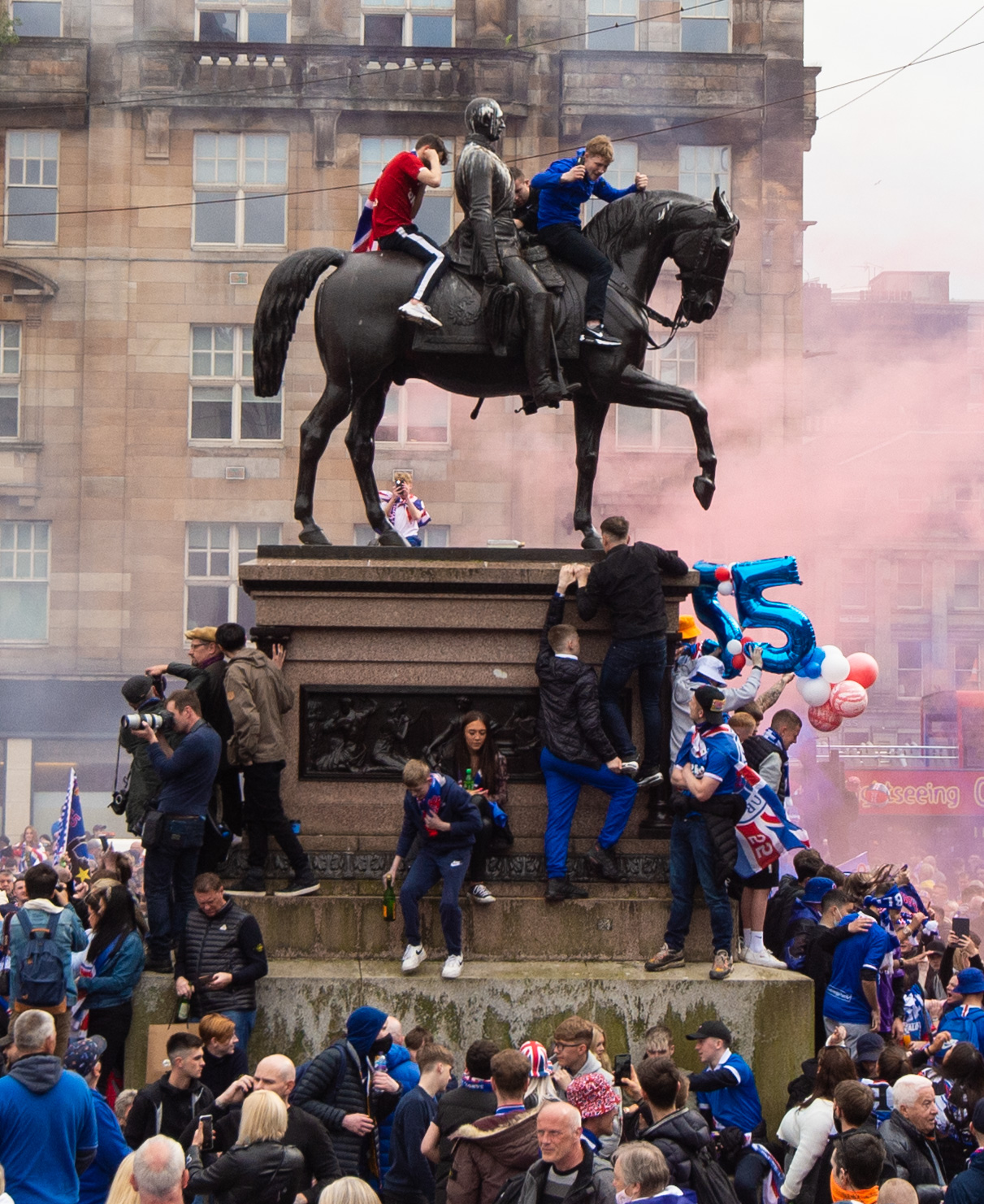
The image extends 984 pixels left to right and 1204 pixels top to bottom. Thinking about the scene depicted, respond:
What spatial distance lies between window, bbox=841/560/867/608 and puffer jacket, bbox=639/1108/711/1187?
168ft

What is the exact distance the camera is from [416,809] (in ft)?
35.8

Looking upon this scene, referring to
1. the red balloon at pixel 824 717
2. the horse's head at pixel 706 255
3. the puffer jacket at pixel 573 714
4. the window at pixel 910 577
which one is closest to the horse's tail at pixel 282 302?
the horse's head at pixel 706 255

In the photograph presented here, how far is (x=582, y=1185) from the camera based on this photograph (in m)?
6.97

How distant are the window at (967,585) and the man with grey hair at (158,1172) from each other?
58.2 m

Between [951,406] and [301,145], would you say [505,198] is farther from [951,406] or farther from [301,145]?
[951,406]

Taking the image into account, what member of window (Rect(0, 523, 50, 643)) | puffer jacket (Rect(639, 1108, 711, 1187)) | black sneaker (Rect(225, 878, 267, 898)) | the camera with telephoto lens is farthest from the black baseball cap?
window (Rect(0, 523, 50, 643))

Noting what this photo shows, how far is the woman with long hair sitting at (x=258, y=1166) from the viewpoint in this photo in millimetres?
7418

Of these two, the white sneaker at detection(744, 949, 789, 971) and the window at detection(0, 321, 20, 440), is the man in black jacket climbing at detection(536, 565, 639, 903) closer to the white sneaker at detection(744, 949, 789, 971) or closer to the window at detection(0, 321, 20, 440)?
the white sneaker at detection(744, 949, 789, 971)

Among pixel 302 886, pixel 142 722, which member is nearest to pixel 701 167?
pixel 302 886

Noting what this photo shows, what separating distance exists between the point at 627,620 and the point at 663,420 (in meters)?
25.4

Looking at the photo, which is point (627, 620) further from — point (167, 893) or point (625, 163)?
point (625, 163)

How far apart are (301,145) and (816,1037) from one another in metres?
27.6

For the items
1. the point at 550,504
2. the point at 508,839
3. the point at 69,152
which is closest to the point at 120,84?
the point at 69,152

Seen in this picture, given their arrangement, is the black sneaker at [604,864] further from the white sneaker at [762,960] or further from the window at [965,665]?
the window at [965,665]
